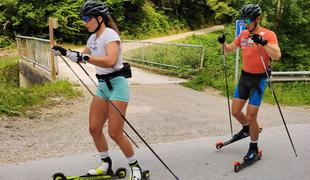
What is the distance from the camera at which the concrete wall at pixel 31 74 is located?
40.8 feet

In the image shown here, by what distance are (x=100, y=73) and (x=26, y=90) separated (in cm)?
572

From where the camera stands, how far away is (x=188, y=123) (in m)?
7.45

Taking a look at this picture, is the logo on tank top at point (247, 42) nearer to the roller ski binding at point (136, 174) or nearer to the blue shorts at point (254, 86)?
the blue shorts at point (254, 86)

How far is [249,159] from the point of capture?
199 inches

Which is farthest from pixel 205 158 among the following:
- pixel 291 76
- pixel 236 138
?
pixel 291 76

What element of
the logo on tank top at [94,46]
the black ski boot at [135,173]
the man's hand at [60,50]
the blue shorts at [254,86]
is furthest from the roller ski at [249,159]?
the man's hand at [60,50]

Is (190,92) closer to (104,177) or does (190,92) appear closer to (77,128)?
(77,128)

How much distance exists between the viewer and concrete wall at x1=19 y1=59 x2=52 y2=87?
40.8 ft

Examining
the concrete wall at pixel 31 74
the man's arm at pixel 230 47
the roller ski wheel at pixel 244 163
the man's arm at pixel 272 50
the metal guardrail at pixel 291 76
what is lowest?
the concrete wall at pixel 31 74

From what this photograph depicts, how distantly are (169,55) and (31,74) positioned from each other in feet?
17.6

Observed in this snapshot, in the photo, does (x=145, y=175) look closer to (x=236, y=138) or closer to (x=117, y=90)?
(x=117, y=90)

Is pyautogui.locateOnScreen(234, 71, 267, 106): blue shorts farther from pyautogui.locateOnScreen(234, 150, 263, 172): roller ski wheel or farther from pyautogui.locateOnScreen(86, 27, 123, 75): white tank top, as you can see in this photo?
pyautogui.locateOnScreen(86, 27, 123, 75): white tank top

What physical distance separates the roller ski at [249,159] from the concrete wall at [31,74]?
8.14 metres

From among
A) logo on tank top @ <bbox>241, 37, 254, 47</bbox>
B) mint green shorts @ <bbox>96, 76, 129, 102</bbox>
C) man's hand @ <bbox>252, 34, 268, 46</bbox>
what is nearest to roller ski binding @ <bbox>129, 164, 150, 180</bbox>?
mint green shorts @ <bbox>96, 76, 129, 102</bbox>
